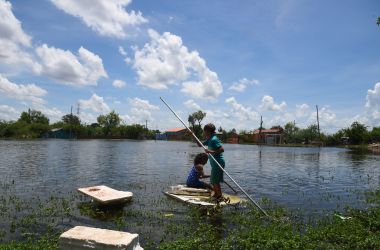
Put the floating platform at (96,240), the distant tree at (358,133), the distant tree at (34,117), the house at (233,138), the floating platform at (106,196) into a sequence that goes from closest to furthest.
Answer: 1. the floating platform at (96,240)
2. the floating platform at (106,196)
3. the distant tree at (358,133)
4. the house at (233,138)
5. the distant tree at (34,117)

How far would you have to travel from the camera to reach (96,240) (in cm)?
622

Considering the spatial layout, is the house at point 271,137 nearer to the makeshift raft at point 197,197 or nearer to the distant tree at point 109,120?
the distant tree at point 109,120

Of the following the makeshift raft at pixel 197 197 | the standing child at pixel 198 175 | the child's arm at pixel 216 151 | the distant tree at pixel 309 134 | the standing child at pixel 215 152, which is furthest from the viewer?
the distant tree at pixel 309 134

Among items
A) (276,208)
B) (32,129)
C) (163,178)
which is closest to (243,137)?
(32,129)

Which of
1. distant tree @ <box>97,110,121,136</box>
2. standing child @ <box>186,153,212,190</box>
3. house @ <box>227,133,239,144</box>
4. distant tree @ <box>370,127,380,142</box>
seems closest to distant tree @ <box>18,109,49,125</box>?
distant tree @ <box>97,110,121,136</box>

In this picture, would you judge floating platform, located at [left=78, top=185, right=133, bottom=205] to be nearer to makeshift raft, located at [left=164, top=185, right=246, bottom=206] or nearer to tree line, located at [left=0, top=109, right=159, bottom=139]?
makeshift raft, located at [left=164, top=185, right=246, bottom=206]

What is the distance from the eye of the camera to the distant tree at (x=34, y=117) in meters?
148

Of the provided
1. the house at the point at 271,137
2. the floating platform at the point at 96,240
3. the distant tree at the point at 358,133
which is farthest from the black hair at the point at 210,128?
the house at the point at 271,137

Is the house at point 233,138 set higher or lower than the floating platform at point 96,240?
higher

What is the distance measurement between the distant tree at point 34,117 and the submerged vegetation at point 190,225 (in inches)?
5831

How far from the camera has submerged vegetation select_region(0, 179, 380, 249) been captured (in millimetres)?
8148

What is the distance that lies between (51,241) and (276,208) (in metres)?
7.73

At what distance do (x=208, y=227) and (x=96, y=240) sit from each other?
4156 mm

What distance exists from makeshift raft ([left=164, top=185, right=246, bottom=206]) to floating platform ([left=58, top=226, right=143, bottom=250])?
573 centimetres
